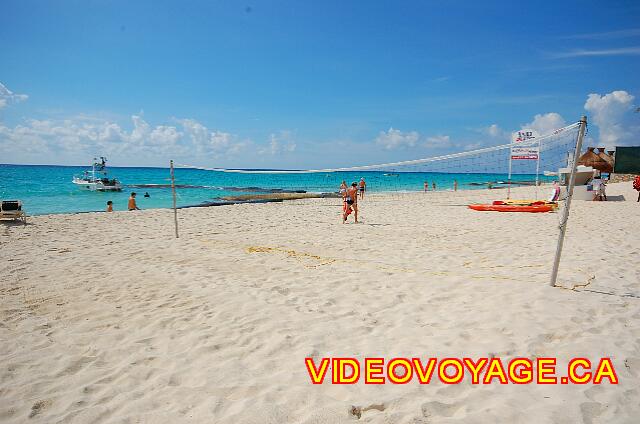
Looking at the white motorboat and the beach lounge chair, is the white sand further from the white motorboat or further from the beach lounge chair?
the white motorboat

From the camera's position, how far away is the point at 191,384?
2.78 meters

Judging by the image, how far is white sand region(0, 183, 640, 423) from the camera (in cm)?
249

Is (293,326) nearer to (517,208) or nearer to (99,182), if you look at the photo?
(517,208)

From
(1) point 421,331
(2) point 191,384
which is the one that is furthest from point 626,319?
(2) point 191,384

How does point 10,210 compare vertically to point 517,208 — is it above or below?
above

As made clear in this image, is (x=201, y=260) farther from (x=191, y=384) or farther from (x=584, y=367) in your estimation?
(x=584, y=367)

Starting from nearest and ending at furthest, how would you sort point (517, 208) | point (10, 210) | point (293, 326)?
1. point (293, 326)
2. point (10, 210)
3. point (517, 208)

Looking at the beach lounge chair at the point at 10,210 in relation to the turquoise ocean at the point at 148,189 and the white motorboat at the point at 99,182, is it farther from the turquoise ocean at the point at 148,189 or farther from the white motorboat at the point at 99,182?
the white motorboat at the point at 99,182

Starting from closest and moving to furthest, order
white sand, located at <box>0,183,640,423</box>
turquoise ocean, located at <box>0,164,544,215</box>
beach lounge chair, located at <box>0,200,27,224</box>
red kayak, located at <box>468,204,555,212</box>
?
white sand, located at <box>0,183,640,423</box>, beach lounge chair, located at <box>0,200,27,224</box>, red kayak, located at <box>468,204,555,212</box>, turquoise ocean, located at <box>0,164,544,215</box>

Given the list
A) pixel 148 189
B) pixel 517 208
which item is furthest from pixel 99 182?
pixel 517 208

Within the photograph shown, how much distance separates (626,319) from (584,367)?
148cm

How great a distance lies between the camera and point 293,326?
3793mm

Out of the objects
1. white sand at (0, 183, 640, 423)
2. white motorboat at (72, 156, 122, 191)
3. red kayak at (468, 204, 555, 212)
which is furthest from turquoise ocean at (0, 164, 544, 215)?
red kayak at (468, 204, 555, 212)

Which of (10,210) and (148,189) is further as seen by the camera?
(148,189)
